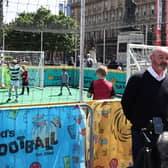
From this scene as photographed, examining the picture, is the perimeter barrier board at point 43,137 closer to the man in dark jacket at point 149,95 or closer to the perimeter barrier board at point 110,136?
the perimeter barrier board at point 110,136

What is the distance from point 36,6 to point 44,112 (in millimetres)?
4635

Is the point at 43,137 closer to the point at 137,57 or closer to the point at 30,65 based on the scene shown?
the point at 137,57

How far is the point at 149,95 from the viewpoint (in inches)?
160

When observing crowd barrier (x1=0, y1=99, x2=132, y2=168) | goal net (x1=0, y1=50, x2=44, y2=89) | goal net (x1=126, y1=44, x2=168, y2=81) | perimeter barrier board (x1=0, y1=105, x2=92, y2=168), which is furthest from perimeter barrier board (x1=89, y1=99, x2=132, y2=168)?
goal net (x1=0, y1=50, x2=44, y2=89)

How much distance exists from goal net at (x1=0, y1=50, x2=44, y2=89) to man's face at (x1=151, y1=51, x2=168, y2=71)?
657 inches

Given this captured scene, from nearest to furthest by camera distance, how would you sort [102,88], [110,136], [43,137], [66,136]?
[43,137], [66,136], [110,136], [102,88]

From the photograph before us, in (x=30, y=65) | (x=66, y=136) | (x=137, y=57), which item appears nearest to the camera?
(x=66, y=136)

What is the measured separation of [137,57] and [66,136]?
5.97 m

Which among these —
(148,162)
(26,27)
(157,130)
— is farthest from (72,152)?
(26,27)

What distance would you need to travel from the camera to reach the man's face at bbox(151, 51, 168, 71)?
403 cm

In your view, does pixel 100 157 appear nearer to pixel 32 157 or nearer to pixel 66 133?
pixel 66 133

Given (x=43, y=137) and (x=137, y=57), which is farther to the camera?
(x=137, y=57)

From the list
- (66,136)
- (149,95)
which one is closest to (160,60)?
(149,95)

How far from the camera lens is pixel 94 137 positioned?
525 cm
